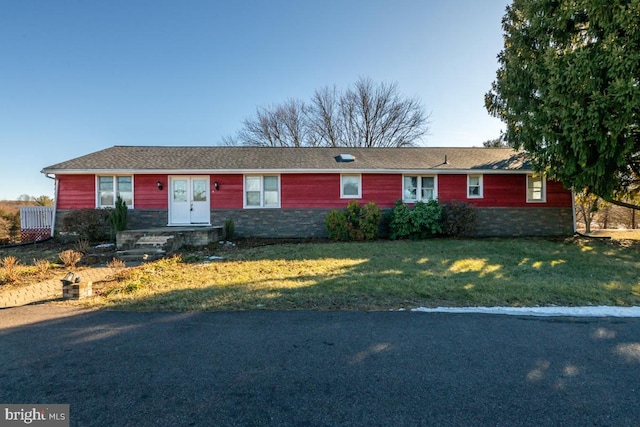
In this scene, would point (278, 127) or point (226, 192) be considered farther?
point (278, 127)

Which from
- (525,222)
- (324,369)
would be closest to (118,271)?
(324,369)

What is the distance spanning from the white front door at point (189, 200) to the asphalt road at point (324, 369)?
881 centimetres

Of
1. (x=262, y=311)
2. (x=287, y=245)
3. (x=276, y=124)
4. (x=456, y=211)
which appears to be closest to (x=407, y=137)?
(x=276, y=124)

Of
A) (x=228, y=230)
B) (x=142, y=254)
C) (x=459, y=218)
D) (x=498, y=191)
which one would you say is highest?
(x=498, y=191)

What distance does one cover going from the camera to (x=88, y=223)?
11.3 metres

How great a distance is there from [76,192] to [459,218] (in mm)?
15803

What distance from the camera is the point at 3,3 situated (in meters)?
8.77

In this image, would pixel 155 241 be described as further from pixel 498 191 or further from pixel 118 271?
pixel 498 191

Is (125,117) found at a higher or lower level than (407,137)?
lower

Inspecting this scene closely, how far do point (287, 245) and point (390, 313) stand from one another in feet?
23.1

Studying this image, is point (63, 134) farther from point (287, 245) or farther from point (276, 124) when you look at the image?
point (276, 124)

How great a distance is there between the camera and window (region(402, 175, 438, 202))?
13.2 metres

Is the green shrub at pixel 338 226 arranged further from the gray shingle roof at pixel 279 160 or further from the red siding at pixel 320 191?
the gray shingle roof at pixel 279 160

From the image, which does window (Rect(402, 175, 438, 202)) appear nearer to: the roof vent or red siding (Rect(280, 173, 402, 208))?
red siding (Rect(280, 173, 402, 208))
